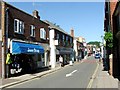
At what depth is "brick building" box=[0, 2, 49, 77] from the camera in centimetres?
2653

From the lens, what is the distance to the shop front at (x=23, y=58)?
92.0 ft

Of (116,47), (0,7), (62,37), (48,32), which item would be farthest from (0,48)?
(62,37)

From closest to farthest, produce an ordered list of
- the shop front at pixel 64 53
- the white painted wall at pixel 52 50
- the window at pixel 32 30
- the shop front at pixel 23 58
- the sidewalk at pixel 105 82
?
the sidewalk at pixel 105 82
the shop front at pixel 23 58
the window at pixel 32 30
the white painted wall at pixel 52 50
the shop front at pixel 64 53

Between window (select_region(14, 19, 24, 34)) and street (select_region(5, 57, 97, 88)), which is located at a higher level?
window (select_region(14, 19, 24, 34))

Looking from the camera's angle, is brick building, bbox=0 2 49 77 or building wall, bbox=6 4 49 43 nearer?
brick building, bbox=0 2 49 77

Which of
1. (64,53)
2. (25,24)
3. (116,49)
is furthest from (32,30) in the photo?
(64,53)

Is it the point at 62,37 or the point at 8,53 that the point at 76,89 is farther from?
the point at 62,37

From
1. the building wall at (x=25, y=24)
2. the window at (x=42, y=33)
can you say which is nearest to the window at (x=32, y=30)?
the building wall at (x=25, y=24)

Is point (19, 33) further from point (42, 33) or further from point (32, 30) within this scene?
point (42, 33)

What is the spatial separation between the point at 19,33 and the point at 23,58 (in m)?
3.07

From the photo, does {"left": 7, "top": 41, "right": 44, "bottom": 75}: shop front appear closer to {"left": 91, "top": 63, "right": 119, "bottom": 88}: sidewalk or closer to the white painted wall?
{"left": 91, "top": 63, "right": 119, "bottom": 88}: sidewalk

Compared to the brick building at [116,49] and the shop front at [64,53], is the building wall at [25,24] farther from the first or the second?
the shop front at [64,53]

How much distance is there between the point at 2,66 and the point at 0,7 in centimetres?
481

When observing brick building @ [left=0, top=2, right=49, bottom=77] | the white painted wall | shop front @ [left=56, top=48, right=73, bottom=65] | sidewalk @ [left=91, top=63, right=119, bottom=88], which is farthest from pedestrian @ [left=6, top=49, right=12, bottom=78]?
shop front @ [left=56, top=48, right=73, bottom=65]
